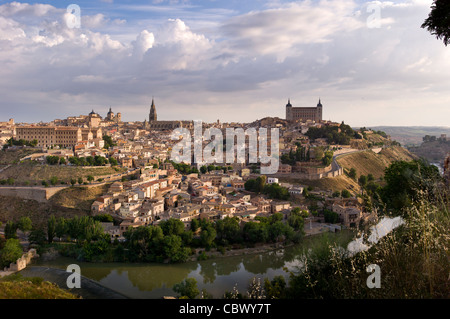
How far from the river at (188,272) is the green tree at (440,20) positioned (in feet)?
15.0

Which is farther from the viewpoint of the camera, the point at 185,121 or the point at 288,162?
the point at 185,121

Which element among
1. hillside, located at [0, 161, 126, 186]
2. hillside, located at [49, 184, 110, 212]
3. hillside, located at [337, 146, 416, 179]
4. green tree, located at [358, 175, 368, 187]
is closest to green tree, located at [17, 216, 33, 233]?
hillside, located at [49, 184, 110, 212]

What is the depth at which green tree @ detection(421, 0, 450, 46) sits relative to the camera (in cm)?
338

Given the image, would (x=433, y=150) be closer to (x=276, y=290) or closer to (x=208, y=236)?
(x=208, y=236)

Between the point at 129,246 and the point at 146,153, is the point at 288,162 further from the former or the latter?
the point at 129,246

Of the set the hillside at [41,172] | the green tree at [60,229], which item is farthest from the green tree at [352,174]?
the green tree at [60,229]

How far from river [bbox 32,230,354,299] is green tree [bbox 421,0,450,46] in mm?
4557

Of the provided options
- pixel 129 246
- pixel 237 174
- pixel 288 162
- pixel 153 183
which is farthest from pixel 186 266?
pixel 288 162

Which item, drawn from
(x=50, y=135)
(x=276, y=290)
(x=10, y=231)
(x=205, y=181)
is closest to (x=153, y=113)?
(x=50, y=135)

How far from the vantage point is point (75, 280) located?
25.1ft

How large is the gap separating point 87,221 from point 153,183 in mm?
4185

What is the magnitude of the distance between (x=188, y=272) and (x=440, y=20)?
7.00m
